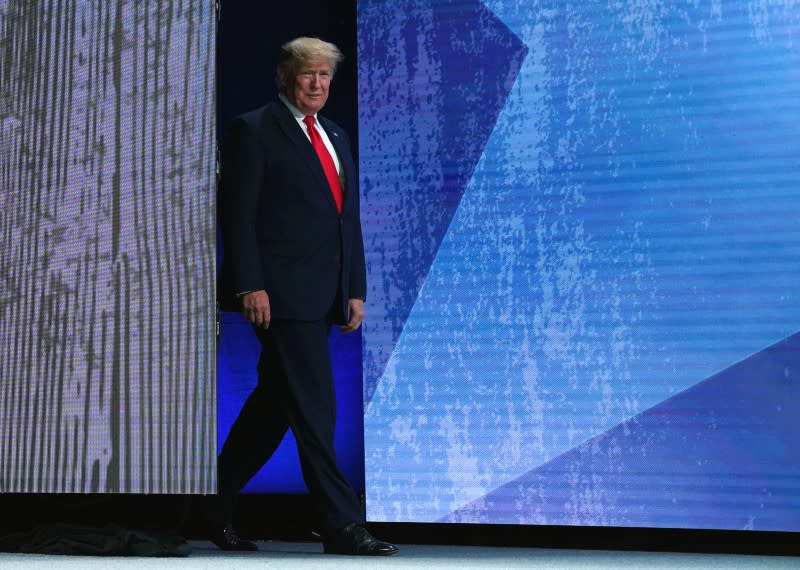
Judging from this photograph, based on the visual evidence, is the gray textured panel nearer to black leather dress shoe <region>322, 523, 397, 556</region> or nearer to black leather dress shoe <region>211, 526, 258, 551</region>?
black leather dress shoe <region>211, 526, 258, 551</region>

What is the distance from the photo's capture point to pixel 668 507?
2.85m

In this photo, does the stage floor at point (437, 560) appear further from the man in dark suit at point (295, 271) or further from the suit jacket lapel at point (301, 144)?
the suit jacket lapel at point (301, 144)

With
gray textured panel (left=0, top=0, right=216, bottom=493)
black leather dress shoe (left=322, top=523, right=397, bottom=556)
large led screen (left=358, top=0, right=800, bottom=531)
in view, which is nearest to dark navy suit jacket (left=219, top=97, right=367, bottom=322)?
gray textured panel (left=0, top=0, right=216, bottom=493)

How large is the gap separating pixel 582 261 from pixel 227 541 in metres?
1.28

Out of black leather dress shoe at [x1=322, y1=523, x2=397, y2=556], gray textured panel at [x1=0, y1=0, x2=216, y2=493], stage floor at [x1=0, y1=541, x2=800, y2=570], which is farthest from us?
gray textured panel at [x1=0, y1=0, x2=216, y2=493]

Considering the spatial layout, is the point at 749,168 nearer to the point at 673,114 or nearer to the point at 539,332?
the point at 673,114

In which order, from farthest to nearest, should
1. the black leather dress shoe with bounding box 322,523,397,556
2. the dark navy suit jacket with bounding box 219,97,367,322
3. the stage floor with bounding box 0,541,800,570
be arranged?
the dark navy suit jacket with bounding box 219,97,367,322 → the black leather dress shoe with bounding box 322,523,397,556 → the stage floor with bounding box 0,541,800,570

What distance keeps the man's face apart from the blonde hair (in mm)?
11

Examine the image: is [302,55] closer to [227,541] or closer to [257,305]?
[257,305]

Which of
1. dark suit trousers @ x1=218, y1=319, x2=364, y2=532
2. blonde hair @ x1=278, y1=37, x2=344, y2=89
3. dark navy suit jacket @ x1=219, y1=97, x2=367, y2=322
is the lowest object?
dark suit trousers @ x1=218, y1=319, x2=364, y2=532

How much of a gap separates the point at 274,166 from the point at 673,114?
114 cm

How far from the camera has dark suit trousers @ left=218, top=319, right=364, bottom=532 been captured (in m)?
2.62

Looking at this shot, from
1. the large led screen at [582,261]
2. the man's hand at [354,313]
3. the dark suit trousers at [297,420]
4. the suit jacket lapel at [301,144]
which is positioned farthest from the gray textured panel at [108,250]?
the large led screen at [582,261]

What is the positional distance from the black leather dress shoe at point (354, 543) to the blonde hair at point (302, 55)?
1.21 m
